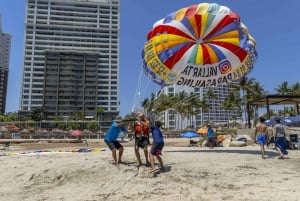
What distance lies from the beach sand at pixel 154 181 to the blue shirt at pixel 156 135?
0.83m

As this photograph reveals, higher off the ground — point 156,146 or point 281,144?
point 156,146

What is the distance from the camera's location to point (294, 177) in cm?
793

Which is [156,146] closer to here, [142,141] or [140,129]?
[142,141]

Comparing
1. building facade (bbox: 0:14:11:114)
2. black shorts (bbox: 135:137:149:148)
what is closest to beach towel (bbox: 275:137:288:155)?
black shorts (bbox: 135:137:149:148)

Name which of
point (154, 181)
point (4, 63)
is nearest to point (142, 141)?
point (154, 181)

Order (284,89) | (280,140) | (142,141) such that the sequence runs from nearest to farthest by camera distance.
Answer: (142,141) → (280,140) → (284,89)

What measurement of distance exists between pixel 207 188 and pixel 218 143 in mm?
12674

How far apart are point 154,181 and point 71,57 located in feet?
424

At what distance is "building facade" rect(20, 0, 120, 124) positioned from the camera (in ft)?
413

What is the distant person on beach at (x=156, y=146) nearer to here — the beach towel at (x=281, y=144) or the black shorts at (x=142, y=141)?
the black shorts at (x=142, y=141)

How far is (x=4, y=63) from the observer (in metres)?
167

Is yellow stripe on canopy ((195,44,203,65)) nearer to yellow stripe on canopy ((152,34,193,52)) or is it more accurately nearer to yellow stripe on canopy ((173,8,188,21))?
yellow stripe on canopy ((152,34,193,52))

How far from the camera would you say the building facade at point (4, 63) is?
501 ft

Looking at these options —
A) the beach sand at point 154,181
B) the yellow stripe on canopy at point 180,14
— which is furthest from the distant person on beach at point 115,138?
the yellow stripe on canopy at point 180,14
